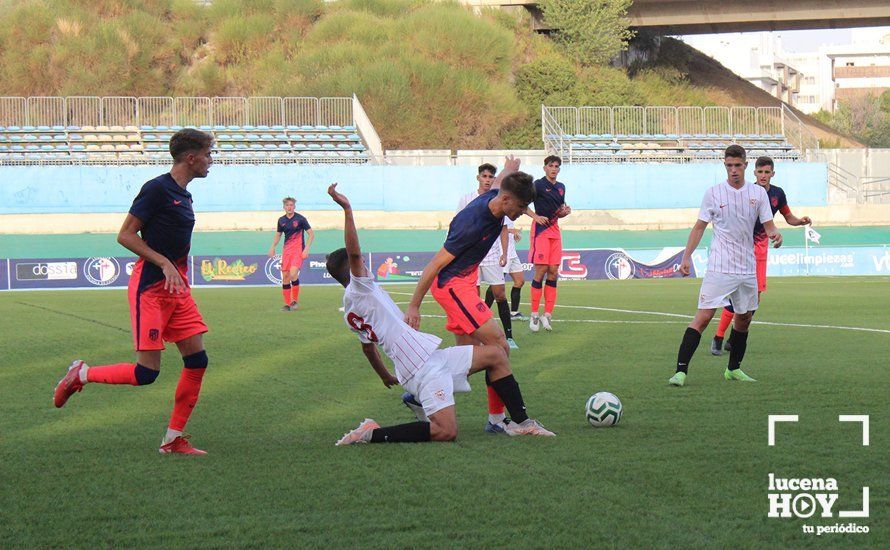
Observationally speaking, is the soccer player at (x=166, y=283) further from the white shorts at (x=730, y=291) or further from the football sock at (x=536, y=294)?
the football sock at (x=536, y=294)

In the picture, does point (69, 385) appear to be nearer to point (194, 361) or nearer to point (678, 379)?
point (194, 361)

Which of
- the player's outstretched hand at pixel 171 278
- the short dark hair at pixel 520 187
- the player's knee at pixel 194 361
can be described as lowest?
the player's knee at pixel 194 361

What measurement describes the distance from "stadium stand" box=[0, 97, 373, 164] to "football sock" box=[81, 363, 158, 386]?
106ft

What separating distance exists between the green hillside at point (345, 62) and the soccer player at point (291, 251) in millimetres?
29022

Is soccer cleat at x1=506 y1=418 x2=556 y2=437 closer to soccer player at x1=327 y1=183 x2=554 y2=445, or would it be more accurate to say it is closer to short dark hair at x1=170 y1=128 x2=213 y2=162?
soccer player at x1=327 y1=183 x2=554 y2=445

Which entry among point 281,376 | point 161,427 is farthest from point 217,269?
point 161,427

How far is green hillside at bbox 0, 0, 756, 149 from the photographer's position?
49.8 m

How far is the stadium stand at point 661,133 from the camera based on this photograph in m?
42.2

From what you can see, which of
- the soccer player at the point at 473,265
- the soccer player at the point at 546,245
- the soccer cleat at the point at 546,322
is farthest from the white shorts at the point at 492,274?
the soccer player at the point at 473,265

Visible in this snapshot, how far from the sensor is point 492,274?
44.2 ft

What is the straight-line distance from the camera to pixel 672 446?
616 cm

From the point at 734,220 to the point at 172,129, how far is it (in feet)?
112

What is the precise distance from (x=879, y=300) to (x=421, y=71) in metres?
33.5

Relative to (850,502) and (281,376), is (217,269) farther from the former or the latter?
(850,502)
